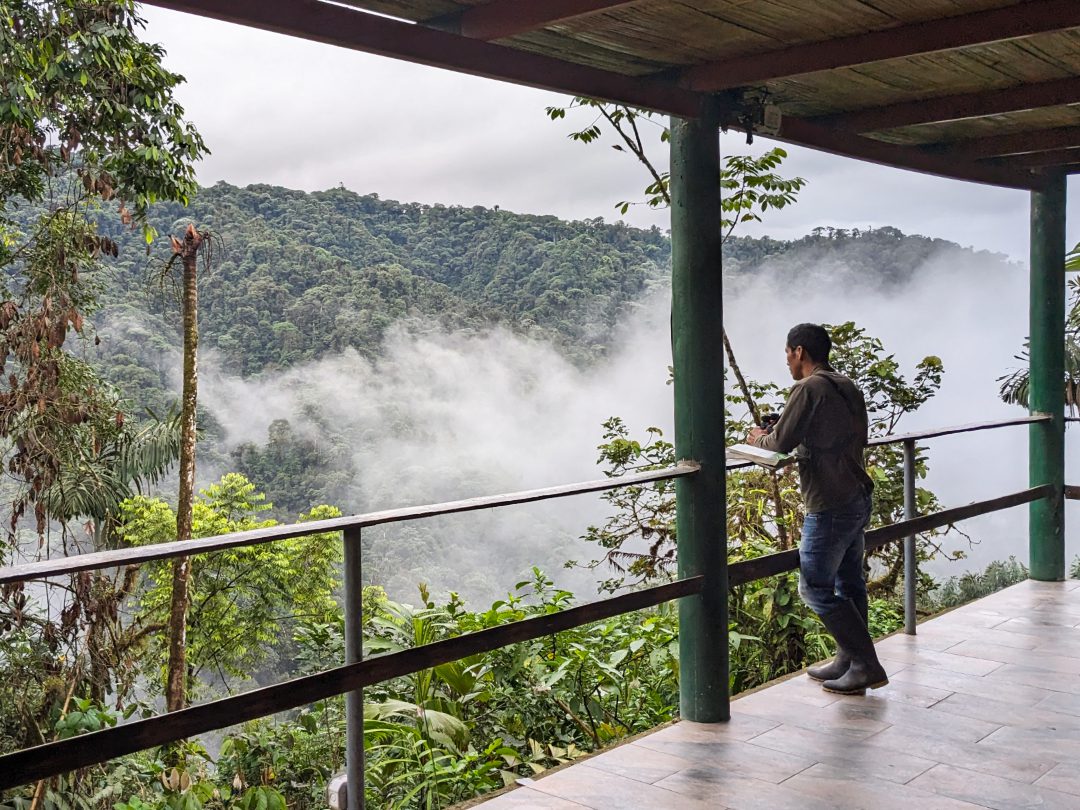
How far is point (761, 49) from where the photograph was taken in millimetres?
3244

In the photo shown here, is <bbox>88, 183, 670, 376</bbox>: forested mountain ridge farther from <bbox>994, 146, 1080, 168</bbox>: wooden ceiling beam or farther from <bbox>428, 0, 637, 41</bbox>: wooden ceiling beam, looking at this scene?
<bbox>428, 0, 637, 41</bbox>: wooden ceiling beam

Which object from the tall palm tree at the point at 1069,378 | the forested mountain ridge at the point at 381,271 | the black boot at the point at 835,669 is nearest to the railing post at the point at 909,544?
the black boot at the point at 835,669

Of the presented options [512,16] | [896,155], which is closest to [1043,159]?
[896,155]

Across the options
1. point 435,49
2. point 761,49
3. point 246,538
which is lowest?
point 246,538

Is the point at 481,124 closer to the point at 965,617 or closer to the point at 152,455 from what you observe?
the point at 152,455

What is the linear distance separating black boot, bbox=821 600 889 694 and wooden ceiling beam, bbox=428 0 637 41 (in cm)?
235

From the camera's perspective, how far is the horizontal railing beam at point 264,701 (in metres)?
1.91

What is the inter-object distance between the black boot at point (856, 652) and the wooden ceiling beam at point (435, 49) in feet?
6.25

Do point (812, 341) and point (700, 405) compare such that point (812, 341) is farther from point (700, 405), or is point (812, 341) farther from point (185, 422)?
point (185, 422)

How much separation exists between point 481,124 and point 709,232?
129 feet

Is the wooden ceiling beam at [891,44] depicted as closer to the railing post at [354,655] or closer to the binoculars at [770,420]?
the binoculars at [770,420]

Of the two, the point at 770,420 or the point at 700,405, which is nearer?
the point at 700,405

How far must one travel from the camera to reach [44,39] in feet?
19.8

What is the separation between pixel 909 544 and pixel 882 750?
1.48 meters
